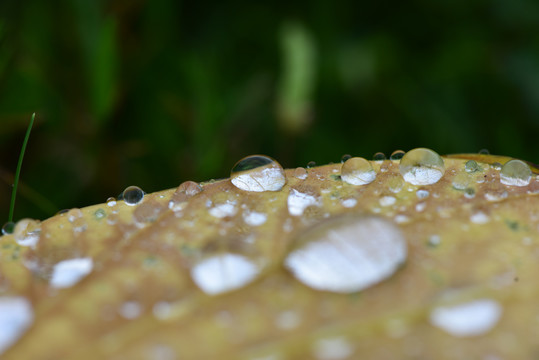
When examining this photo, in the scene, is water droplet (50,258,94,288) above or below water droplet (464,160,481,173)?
below

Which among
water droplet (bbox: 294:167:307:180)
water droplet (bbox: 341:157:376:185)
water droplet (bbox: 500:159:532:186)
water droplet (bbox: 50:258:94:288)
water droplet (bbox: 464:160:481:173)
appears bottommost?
water droplet (bbox: 50:258:94:288)

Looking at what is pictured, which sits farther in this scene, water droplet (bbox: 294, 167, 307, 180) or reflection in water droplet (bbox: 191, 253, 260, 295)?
water droplet (bbox: 294, 167, 307, 180)

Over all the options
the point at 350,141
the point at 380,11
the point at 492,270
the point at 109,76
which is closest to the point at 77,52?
the point at 109,76

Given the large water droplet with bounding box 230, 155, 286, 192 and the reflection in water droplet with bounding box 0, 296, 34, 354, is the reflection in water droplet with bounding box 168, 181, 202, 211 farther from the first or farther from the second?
the reflection in water droplet with bounding box 0, 296, 34, 354

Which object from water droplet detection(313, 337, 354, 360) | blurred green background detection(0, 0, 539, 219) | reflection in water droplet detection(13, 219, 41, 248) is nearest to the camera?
water droplet detection(313, 337, 354, 360)

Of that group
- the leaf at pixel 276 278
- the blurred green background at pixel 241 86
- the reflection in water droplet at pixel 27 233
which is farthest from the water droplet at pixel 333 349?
the blurred green background at pixel 241 86

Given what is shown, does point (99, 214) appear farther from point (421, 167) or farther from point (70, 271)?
point (421, 167)

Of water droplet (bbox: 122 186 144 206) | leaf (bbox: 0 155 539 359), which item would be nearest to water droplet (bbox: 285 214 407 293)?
leaf (bbox: 0 155 539 359)
